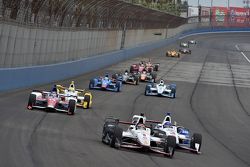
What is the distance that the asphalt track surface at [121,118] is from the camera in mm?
11625

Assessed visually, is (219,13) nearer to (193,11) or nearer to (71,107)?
(193,11)

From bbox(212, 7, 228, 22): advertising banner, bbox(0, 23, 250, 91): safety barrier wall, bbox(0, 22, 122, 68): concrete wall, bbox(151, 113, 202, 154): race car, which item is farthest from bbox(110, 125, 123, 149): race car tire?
bbox(212, 7, 228, 22): advertising banner

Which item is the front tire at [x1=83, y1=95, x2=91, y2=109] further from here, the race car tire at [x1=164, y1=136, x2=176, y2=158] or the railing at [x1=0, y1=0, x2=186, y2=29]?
the race car tire at [x1=164, y1=136, x2=176, y2=158]

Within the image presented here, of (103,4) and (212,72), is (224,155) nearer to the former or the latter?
(103,4)

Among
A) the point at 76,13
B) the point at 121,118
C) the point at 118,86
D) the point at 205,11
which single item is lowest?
the point at 121,118

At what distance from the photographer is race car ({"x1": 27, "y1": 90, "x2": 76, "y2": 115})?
1827 cm

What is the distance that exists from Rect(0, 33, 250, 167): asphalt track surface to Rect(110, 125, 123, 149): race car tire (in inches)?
8.1

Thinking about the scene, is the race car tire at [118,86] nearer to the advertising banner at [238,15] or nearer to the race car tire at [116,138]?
the race car tire at [116,138]

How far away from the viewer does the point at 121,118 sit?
19.6m

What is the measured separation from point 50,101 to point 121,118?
250 cm

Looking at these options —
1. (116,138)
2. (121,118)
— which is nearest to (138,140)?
(116,138)

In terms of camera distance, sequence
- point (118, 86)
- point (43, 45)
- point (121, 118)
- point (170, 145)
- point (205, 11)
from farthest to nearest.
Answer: point (205, 11), point (43, 45), point (118, 86), point (121, 118), point (170, 145)

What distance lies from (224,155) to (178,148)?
111 cm

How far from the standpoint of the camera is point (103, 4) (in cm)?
3831
